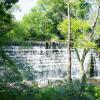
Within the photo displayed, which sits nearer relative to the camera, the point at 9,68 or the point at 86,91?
the point at 9,68

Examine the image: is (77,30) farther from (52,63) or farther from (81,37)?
(52,63)

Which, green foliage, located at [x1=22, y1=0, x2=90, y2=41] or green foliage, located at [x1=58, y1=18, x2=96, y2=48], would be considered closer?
green foliage, located at [x1=58, y1=18, x2=96, y2=48]

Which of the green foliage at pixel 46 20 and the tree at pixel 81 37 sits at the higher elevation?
the green foliage at pixel 46 20

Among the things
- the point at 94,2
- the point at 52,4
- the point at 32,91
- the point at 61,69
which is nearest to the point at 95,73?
the point at 61,69

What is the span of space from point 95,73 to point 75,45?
4043 millimetres

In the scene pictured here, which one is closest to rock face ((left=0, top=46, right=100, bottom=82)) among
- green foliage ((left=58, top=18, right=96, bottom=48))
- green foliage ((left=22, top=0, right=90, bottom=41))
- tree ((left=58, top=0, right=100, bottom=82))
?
tree ((left=58, top=0, right=100, bottom=82))

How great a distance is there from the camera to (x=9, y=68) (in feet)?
25.5

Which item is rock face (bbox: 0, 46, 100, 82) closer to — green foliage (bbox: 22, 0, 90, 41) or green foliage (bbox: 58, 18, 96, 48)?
green foliage (bbox: 58, 18, 96, 48)

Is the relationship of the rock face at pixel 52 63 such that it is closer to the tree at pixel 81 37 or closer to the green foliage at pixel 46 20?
the tree at pixel 81 37

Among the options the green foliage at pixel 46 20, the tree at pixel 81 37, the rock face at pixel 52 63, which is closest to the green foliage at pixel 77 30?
the tree at pixel 81 37

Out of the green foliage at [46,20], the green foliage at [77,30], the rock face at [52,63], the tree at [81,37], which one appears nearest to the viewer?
the tree at [81,37]

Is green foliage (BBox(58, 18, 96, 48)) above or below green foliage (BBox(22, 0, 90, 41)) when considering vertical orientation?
below

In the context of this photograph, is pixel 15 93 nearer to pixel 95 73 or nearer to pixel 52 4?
pixel 95 73

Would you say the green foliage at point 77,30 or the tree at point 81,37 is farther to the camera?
the green foliage at point 77,30
